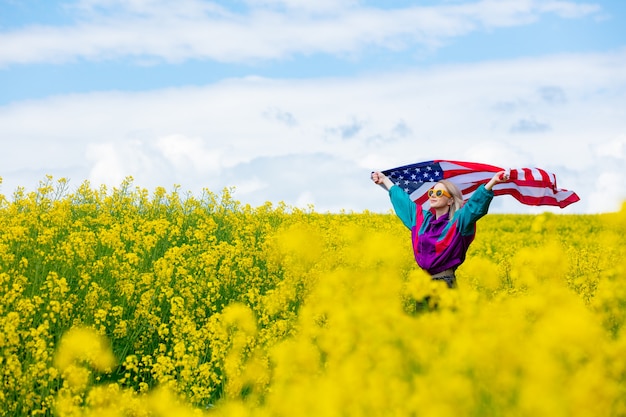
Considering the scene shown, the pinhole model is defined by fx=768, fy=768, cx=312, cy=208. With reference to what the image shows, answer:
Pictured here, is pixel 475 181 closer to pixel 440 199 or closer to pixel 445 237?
pixel 440 199

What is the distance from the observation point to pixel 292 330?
6.79 metres

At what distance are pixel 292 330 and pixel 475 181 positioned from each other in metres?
2.67

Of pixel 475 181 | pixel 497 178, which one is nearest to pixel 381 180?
pixel 475 181

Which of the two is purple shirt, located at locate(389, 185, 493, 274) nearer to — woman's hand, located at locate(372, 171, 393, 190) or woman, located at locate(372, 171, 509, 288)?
woman, located at locate(372, 171, 509, 288)

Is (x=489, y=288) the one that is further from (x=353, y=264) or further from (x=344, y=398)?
(x=344, y=398)

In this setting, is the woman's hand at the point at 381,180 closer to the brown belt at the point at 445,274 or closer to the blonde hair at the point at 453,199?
the blonde hair at the point at 453,199

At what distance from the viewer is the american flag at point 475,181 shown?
25.6 feet

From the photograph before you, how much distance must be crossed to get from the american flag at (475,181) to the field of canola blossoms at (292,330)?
2.33 ft

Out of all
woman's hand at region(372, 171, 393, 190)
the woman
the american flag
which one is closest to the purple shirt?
the woman

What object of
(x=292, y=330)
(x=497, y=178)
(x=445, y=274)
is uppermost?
(x=497, y=178)

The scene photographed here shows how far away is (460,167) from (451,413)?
17.2ft

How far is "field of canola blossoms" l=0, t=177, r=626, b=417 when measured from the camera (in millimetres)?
3559

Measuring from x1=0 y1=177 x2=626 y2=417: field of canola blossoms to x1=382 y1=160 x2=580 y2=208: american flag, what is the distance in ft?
2.33

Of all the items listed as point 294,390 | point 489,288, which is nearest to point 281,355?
point 294,390
